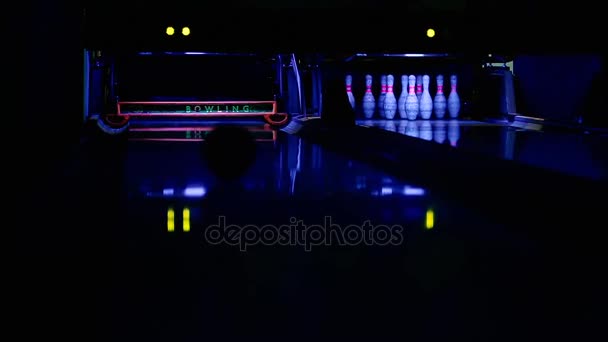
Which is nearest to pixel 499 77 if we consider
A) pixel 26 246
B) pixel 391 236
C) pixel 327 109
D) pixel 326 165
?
pixel 327 109

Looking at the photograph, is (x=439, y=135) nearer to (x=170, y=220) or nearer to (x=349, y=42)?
(x=349, y=42)

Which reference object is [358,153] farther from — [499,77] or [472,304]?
[472,304]

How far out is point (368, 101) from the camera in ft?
18.5

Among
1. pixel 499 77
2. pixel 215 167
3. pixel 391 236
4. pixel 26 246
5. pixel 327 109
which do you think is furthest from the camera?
pixel 499 77

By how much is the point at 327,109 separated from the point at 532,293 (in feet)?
→ 12.6

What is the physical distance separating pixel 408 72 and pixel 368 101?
459 mm

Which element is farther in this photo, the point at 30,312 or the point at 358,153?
the point at 358,153

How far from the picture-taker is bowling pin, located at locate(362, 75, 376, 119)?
223 inches

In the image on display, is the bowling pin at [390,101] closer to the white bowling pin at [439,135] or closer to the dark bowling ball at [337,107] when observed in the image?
the dark bowling ball at [337,107]

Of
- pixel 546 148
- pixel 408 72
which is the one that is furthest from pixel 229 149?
pixel 408 72

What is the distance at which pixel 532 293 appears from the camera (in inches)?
46.0

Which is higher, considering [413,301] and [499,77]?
[499,77]

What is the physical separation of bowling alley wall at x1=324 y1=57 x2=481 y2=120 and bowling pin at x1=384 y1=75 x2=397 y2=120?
0.58 ft

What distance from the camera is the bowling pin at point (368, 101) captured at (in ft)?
18.5
